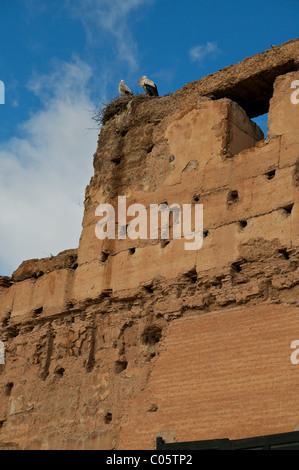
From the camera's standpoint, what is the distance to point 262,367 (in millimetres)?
9969

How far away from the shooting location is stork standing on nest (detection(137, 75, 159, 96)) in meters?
14.1

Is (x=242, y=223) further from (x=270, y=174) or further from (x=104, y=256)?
(x=104, y=256)

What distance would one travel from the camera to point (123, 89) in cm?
1439

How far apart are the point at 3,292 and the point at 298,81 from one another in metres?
5.91

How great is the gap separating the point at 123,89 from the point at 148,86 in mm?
513

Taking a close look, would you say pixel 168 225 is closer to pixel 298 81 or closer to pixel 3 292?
pixel 298 81

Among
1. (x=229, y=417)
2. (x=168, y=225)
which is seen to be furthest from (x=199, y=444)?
(x=168, y=225)

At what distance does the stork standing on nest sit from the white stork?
0.26m

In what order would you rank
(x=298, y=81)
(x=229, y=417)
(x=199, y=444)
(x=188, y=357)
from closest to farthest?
1. (x=199, y=444)
2. (x=229, y=417)
3. (x=188, y=357)
4. (x=298, y=81)

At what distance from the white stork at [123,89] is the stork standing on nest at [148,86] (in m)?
0.26

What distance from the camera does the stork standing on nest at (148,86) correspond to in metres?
14.1

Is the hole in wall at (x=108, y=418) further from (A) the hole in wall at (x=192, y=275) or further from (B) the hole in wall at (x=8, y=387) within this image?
(B) the hole in wall at (x=8, y=387)

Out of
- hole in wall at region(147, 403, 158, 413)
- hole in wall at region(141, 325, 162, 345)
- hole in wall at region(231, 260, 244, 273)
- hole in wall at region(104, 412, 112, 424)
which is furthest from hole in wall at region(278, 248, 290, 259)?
hole in wall at region(104, 412, 112, 424)

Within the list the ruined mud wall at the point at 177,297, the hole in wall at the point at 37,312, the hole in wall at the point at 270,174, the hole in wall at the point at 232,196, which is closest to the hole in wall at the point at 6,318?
the ruined mud wall at the point at 177,297
